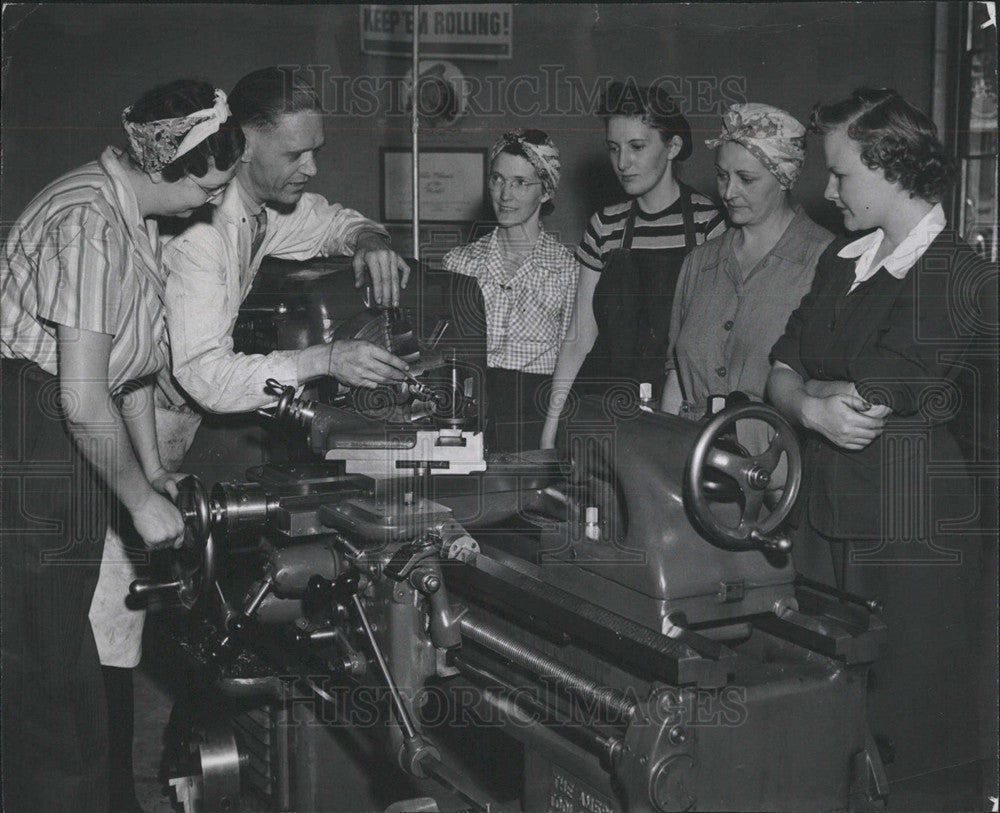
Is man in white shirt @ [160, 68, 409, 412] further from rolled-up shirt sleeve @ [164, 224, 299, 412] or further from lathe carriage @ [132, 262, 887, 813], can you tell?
lathe carriage @ [132, 262, 887, 813]

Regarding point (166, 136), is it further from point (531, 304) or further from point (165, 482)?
point (531, 304)

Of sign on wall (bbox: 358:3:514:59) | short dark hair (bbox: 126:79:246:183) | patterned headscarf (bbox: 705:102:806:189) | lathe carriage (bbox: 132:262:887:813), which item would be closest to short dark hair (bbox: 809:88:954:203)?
patterned headscarf (bbox: 705:102:806:189)

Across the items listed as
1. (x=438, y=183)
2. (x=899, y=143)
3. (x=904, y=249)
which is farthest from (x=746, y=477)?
(x=438, y=183)

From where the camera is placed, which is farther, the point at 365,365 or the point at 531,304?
the point at 531,304

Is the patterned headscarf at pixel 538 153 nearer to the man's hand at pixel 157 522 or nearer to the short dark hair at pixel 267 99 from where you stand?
the short dark hair at pixel 267 99

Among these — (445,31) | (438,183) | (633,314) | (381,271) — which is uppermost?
(445,31)

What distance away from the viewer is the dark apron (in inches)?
106

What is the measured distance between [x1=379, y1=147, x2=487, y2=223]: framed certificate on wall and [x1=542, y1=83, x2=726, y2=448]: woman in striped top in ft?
6.22

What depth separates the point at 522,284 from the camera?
114 inches

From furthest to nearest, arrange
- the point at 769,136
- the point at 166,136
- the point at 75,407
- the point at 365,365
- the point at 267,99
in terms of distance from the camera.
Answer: the point at 267,99
the point at 769,136
the point at 365,365
the point at 166,136
the point at 75,407

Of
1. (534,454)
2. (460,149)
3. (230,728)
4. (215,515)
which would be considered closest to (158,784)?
(230,728)

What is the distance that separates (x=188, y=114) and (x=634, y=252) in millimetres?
1227

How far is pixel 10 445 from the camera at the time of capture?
6.24ft

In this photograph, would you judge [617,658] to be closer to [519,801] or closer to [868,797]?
[868,797]
